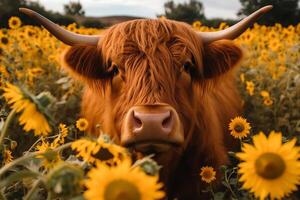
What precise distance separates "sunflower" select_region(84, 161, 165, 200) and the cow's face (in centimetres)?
153

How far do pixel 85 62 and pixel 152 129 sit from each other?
1297mm

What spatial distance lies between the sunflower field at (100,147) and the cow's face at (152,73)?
0.82 ft

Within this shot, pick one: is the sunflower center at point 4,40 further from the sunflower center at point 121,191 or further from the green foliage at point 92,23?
the green foliage at point 92,23

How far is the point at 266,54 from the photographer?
7449 mm

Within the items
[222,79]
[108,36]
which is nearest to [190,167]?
[222,79]

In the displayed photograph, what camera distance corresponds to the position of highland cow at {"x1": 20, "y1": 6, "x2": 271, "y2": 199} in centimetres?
340

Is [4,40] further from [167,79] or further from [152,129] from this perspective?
[152,129]

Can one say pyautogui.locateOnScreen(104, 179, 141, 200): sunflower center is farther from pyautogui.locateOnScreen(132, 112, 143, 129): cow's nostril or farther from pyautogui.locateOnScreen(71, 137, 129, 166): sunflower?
pyautogui.locateOnScreen(132, 112, 143, 129): cow's nostril

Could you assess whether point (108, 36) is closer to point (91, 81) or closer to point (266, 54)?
point (91, 81)

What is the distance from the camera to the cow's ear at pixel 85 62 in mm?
3889

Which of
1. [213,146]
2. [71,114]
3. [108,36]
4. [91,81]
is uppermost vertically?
[108,36]

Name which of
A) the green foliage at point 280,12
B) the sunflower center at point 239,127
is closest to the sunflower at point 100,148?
the sunflower center at point 239,127

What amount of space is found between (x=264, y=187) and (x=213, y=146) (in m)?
2.54

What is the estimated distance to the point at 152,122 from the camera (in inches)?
106
